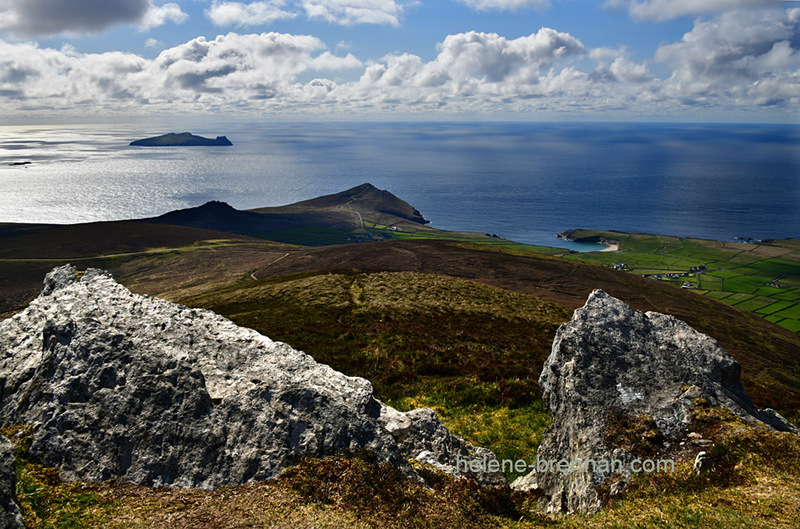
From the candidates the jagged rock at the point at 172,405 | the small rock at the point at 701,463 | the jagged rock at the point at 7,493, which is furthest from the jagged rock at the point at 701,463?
the jagged rock at the point at 7,493

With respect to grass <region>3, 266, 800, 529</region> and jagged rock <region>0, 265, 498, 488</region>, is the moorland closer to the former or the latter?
grass <region>3, 266, 800, 529</region>

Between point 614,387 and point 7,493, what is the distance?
57.3 ft

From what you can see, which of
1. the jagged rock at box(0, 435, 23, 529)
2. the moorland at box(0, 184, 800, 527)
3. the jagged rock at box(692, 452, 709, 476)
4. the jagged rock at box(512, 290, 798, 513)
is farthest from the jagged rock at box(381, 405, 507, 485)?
the jagged rock at box(0, 435, 23, 529)

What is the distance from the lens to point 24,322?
1666 centimetres

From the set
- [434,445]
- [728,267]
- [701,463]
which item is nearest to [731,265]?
[728,267]

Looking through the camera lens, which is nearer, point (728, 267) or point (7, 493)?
point (7, 493)

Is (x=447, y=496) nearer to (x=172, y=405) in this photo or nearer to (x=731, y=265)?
(x=172, y=405)

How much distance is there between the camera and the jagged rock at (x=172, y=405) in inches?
502

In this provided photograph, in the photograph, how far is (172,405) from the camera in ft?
45.0

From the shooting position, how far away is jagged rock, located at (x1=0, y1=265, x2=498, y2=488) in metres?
12.8

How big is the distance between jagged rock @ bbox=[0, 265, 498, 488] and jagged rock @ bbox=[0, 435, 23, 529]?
2.86 m

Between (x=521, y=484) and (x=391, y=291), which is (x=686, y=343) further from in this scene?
(x=391, y=291)

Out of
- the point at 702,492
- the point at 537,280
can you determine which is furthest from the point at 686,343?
the point at 537,280

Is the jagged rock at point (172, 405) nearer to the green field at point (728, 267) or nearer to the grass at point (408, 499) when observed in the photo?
the grass at point (408, 499)
